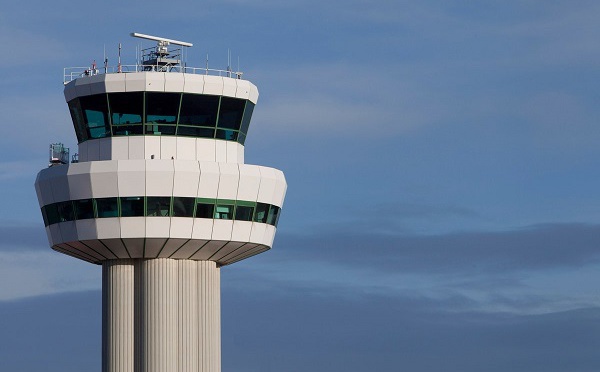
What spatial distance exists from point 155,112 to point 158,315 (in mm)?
10759

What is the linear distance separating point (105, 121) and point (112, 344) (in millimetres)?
11886

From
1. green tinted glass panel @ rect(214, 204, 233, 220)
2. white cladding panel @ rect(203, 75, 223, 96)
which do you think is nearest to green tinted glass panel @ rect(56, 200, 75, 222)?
green tinted glass panel @ rect(214, 204, 233, 220)

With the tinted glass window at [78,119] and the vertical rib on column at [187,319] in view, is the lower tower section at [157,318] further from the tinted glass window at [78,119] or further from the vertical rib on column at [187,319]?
the tinted glass window at [78,119]

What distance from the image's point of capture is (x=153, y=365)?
102m

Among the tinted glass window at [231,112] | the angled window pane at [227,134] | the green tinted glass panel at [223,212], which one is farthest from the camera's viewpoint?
the angled window pane at [227,134]

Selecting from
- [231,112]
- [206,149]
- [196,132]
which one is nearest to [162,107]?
[196,132]

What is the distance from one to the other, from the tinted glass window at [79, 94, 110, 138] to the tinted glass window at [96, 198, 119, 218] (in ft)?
13.4

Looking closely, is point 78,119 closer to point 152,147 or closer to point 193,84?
point 152,147

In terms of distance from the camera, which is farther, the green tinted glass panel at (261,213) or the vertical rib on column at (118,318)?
the green tinted glass panel at (261,213)

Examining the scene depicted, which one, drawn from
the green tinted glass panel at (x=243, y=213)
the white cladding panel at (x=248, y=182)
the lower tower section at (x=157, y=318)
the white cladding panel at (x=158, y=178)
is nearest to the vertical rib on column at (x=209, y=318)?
the lower tower section at (x=157, y=318)

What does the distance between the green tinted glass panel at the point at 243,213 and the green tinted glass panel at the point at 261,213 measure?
41 centimetres

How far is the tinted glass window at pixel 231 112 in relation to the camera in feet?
339

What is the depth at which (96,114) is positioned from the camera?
10294 cm

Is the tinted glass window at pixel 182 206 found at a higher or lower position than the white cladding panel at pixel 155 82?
lower
